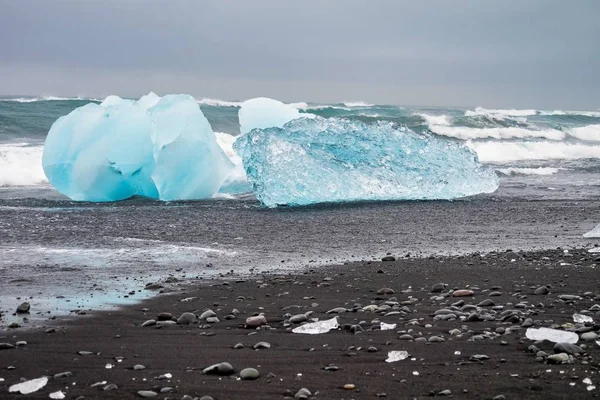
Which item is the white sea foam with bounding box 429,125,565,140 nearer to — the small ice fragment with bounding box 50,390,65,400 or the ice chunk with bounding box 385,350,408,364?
the ice chunk with bounding box 385,350,408,364

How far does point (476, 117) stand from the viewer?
36812 millimetres

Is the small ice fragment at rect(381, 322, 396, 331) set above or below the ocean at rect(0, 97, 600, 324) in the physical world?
above

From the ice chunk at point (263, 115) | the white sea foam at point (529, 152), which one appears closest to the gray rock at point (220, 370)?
the ice chunk at point (263, 115)

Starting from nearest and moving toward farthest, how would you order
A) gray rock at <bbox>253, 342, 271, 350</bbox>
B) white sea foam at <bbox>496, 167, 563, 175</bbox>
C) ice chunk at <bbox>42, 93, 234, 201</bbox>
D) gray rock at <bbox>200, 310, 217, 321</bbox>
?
gray rock at <bbox>253, 342, 271, 350</bbox>, gray rock at <bbox>200, 310, 217, 321</bbox>, ice chunk at <bbox>42, 93, 234, 201</bbox>, white sea foam at <bbox>496, 167, 563, 175</bbox>

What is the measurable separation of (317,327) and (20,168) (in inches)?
491

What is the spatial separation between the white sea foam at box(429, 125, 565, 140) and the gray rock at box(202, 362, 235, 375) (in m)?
29.0

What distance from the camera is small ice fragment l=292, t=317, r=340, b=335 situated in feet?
14.3

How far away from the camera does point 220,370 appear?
3.57 metres

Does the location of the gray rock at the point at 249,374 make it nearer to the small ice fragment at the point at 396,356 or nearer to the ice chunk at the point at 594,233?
the small ice fragment at the point at 396,356

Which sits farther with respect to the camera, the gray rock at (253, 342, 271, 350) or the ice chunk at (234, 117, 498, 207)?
the ice chunk at (234, 117, 498, 207)

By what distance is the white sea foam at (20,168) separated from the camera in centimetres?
1471

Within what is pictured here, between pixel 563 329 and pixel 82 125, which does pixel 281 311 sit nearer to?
pixel 563 329

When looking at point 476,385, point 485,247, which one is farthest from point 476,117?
point 476,385

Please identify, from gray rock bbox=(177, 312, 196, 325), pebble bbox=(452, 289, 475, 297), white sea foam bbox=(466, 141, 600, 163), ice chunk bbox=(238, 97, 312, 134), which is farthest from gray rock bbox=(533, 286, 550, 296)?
white sea foam bbox=(466, 141, 600, 163)
